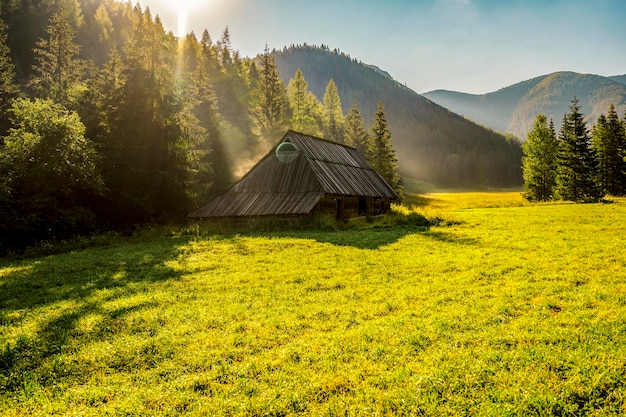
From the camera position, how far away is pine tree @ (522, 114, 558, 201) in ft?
203

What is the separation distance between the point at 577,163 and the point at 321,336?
204 ft

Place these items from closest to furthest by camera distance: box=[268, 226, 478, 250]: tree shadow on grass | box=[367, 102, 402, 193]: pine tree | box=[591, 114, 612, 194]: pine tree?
box=[268, 226, 478, 250]: tree shadow on grass < box=[367, 102, 402, 193]: pine tree < box=[591, 114, 612, 194]: pine tree

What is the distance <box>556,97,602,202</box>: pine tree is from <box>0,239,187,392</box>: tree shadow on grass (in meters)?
59.7

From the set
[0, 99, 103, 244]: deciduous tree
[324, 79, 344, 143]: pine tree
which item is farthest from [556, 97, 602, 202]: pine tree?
[0, 99, 103, 244]: deciduous tree

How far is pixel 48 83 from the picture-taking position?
157 ft

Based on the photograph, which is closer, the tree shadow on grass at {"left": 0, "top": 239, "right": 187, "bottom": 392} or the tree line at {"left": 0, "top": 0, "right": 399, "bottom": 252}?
the tree shadow on grass at {"left": 0, "top": 239, "right": 187, "bottom": 392}

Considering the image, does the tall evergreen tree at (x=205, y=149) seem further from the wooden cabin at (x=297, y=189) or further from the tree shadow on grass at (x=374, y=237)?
the tree shadow on grass at (x=374, y=237)

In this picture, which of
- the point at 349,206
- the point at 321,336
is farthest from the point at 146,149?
the point at 321,336

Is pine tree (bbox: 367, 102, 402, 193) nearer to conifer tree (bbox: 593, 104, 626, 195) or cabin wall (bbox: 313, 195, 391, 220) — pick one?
cabin wall (bbox: 313, 195, 391, 220)

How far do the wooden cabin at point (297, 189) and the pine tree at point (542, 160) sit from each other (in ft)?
135

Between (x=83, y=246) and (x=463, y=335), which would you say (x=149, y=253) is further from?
(x=463, y=335)

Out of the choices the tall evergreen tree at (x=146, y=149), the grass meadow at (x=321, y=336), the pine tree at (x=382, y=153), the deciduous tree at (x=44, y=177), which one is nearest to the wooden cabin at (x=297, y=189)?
the tall evergreen tree at (x=146, y=149)

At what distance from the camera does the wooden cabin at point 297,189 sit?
3042 centimetres

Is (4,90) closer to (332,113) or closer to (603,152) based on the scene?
(332,113)
